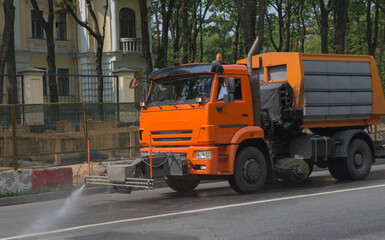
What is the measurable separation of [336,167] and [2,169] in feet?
26.1

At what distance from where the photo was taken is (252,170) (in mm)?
11305

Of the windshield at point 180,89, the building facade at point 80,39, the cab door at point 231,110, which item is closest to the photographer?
the cab door at point 231,110

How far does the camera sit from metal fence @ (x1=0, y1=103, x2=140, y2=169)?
1334 cm

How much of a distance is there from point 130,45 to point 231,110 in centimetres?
2727

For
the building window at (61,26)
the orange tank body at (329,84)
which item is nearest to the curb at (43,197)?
the orange tank body at (329,84)

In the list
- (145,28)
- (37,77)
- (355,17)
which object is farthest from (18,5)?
(355,17)

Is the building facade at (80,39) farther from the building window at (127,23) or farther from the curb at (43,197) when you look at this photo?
the curb at (43,197)

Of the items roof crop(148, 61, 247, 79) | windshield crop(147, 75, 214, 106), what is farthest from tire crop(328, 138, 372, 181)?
windshield crop(147, 75, 214, 106)

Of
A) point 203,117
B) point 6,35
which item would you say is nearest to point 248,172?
point 203,117

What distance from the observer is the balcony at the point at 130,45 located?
1470 inches

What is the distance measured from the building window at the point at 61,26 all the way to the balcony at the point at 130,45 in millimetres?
4366

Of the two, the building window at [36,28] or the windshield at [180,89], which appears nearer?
the windshield at [180,89]

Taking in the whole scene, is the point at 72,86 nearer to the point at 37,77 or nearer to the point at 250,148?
the point at 37,77

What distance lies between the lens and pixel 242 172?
11.2 meters
